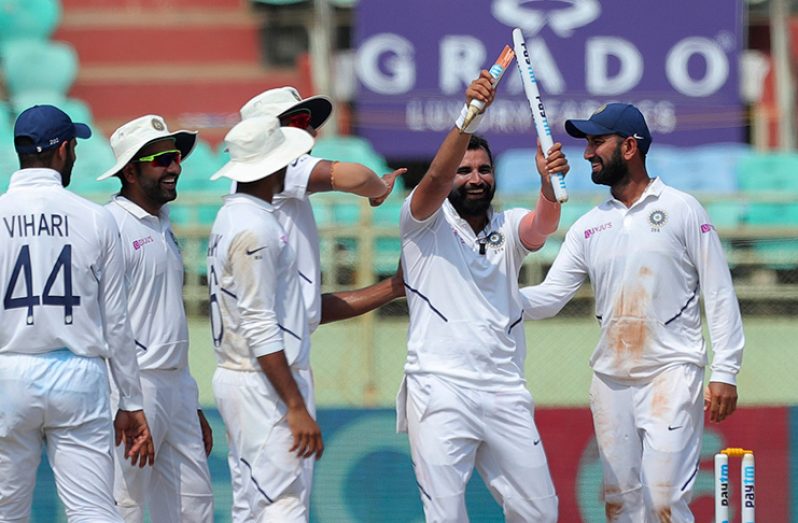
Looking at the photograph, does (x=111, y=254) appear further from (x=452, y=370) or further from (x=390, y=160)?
(x=390, y=160)

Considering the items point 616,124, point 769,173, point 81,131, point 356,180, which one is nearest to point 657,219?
point 616,124

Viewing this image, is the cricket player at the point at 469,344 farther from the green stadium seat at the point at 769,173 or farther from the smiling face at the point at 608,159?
the green stadium seat at the point at 769,173

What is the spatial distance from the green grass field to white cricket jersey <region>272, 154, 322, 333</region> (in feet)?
13.4

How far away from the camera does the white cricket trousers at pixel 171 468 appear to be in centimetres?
639

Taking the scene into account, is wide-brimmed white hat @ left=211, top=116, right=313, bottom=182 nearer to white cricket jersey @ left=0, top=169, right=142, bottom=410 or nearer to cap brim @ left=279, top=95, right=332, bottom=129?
cap brim @ left=279, top=95, right=332, bottom=129

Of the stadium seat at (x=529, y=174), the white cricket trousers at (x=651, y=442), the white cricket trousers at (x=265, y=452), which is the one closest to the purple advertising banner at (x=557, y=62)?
the stadium seat at (x=529, y=174)

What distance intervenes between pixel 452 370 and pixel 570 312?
22.7 feet

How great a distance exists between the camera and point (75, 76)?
18.2 metres

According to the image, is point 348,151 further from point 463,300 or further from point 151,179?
point 463,300

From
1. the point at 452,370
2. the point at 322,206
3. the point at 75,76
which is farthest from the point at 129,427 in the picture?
the point at 75,76

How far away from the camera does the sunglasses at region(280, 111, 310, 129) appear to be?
20.2 ft

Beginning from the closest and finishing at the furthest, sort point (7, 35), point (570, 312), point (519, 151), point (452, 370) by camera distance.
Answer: point (452, 370)
point (570, 312)
point (519, 151)
point (7, 35)

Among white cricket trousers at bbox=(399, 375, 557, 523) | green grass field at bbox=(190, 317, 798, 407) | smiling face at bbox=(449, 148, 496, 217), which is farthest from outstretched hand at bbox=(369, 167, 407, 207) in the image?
green grass field at bbox=(190, 317, 798, 407)

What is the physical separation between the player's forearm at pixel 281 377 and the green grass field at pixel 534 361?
4401 millimetres
